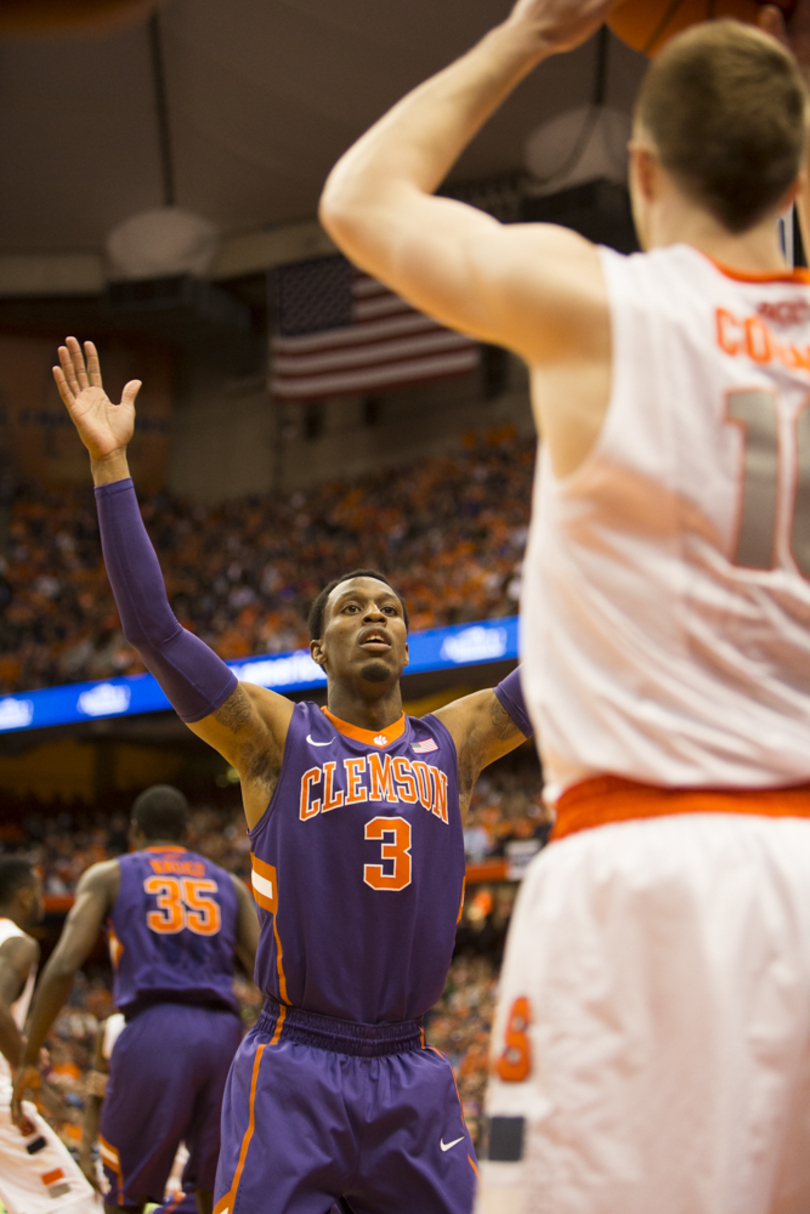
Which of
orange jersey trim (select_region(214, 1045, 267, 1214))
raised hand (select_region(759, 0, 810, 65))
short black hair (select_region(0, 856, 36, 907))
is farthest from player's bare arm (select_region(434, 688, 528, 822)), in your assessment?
short black hair (select_region(0, 856, 36, 907))

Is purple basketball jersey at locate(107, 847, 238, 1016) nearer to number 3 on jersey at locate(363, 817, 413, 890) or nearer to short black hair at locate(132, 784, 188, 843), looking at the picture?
short black hair at locate(132, 784, 188, 843)

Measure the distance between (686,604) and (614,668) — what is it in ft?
0.38

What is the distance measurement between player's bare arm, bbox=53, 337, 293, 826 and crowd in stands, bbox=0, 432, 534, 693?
1399 cm

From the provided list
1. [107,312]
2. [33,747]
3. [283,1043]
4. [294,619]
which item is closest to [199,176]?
[107,312]

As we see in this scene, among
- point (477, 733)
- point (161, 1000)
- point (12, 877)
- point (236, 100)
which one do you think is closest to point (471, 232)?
point (477, 733)

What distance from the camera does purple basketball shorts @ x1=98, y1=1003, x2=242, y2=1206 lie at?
5145 mm

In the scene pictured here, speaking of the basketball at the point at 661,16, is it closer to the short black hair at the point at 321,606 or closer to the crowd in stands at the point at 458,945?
the short black hair at the point at 321,606

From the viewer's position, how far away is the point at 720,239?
1718 mm

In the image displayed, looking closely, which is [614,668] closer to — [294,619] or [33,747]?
[294,619]

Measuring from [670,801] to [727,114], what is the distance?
0.84 meters

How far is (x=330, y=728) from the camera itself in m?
3.59

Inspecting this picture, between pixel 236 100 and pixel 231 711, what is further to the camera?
pixel 236 100

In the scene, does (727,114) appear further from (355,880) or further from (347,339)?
(347,339)

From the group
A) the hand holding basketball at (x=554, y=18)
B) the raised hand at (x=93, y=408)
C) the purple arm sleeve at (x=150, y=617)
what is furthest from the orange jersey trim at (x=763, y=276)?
the raised hand at (x=93, y=408)
